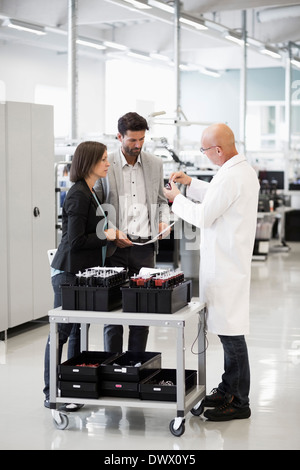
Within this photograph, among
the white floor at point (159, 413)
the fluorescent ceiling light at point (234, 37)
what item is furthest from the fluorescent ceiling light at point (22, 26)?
the white floor at point (159, 413)

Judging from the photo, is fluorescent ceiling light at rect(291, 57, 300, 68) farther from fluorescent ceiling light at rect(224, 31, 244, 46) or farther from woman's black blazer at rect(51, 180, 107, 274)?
woman's black blazer at rect(51, 180, 107, 274)

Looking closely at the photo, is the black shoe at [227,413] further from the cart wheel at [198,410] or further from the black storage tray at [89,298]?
the black storage tray at [89,298]

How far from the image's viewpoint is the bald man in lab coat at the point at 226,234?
11.9 feet

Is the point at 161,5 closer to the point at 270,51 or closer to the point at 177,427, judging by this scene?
the point at 270,51

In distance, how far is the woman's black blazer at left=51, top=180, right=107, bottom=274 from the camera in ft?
12.2

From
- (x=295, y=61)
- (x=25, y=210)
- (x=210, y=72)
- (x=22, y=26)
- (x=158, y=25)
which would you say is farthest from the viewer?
(x=210, y=72)

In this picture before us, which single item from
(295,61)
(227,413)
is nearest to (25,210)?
(227,413)

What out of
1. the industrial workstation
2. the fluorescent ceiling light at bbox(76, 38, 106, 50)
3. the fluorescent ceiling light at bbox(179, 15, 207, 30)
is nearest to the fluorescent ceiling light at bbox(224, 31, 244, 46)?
the fluorescent ceiling light at bbox(179, 15, 207, 30)

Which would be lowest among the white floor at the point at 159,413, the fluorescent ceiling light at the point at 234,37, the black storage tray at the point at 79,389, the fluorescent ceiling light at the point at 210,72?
the white floor at the point at 159,413

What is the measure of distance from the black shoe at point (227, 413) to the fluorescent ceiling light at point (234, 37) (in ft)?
30.0

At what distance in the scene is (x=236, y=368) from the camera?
12.4 feet

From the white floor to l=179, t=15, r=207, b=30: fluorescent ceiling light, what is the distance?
5.78m

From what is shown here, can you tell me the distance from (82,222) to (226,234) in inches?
30.0
